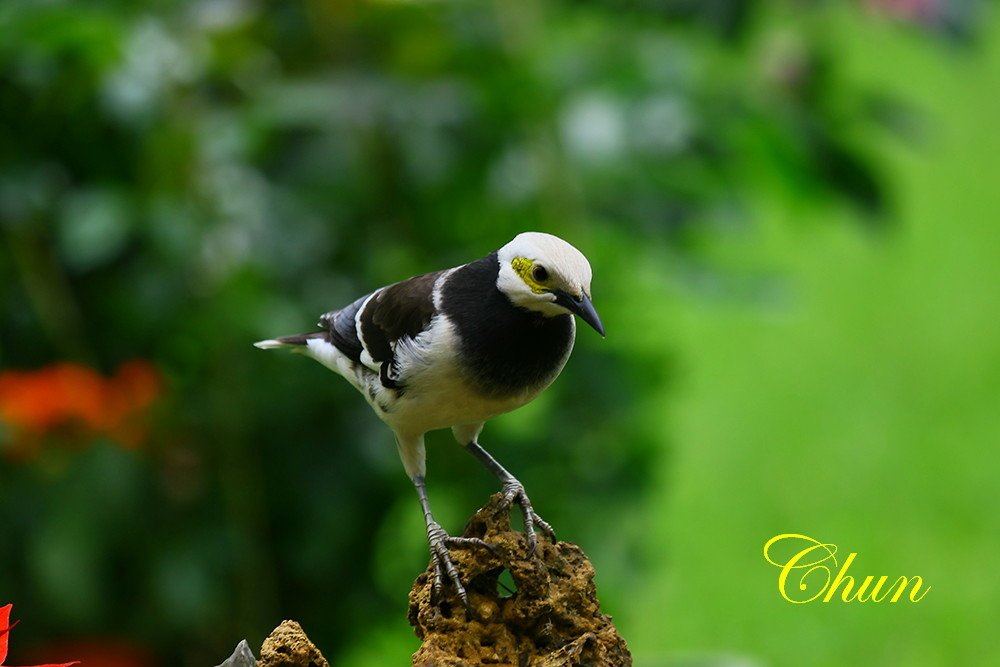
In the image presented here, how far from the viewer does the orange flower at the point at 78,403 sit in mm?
4102

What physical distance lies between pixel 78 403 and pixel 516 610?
2118 millimetres

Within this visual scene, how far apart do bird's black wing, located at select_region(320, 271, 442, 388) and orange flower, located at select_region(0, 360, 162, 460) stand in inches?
53.4

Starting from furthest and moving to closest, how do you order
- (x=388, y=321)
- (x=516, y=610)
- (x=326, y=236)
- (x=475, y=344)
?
(x=326, y=236)
(x=388, y=321)
(x=475, y=344)
(x=516, y=610)

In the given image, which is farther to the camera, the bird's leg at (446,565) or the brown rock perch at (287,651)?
the bird's leg at (446,565)

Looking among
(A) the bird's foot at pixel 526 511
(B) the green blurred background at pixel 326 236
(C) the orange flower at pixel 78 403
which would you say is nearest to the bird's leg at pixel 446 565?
(A) the bird's foot at pixel 526 511

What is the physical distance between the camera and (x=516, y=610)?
2412mm

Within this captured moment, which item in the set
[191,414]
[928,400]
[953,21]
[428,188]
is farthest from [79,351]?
[928,400]

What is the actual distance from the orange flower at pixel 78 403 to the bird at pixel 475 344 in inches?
60.7

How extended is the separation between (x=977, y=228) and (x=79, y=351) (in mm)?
7076

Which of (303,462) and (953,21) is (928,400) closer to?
(953,21)

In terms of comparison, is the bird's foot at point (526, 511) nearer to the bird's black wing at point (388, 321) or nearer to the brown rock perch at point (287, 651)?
the bird's black wing at point (388, 321)

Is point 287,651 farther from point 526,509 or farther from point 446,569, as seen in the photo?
point 526,509

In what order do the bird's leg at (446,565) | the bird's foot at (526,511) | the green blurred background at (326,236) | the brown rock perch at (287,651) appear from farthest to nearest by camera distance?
1. the green blurred background at (326,236)
2. the bird's foot at (526,511)
3. the bird's leg at (446,565)
4. the brown rock perch at (287,651)

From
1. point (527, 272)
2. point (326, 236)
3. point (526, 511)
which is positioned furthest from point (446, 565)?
point (326, 236)
